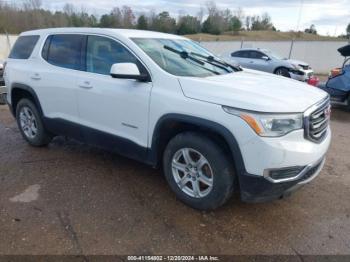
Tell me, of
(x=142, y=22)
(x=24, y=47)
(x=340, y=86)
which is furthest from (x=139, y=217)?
(x=142, y=22)

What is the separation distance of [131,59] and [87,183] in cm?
160

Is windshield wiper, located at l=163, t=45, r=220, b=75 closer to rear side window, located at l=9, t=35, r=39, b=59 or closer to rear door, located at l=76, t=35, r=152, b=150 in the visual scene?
rear door, located at l=76, t=35, r=152, b=150

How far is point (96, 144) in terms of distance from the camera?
14.0 feet

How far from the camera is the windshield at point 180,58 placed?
3.62m

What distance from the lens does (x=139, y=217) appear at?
3.34 meters

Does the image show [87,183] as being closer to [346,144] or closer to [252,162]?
[252,162]

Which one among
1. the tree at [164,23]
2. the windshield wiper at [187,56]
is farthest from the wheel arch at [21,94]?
the tree at [164,23]

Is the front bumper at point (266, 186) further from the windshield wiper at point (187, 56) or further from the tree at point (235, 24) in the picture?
the tree at point (235, 24)

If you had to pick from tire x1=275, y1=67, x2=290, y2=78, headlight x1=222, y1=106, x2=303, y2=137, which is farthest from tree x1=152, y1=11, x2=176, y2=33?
headlight x1=222, y1=106, x2=303, y2=137

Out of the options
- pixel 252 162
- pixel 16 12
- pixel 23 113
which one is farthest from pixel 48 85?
pixel 16 12

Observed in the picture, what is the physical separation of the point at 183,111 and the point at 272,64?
12.4 meters

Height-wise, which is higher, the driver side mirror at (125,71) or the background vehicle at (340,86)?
the driver side mirror at (125,71)

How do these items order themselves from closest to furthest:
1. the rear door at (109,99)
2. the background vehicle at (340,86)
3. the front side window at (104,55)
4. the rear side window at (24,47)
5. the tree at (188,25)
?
the rear door at (109,99) < the front side window at (104,55) < the rear side window at (24,47) < the background vehicle at (340,86) < the tree at (188,25)

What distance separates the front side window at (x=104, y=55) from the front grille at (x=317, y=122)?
6.32 feet
